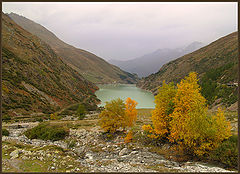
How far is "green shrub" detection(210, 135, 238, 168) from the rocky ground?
1327 mm

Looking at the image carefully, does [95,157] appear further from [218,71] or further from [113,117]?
[218,71]

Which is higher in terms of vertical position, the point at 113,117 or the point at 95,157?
the point at 113,117

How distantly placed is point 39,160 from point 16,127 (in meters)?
Answer: 28.0

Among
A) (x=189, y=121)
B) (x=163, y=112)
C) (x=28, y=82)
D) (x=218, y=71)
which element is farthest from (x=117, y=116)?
(x=218, y=71)

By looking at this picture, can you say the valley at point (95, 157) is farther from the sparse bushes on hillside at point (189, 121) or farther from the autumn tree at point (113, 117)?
Answer: the autumn tree at point (113, 117)

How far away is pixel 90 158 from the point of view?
18250 millimetres

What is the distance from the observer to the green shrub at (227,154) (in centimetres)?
1377

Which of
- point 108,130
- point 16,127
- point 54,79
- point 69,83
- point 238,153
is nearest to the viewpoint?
point 238,153

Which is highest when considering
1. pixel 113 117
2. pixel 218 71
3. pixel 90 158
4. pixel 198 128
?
pixel 218 71

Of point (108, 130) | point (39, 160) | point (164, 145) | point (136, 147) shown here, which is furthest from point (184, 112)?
point (39, 160)

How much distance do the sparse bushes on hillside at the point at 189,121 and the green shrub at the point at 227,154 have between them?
2.06ft

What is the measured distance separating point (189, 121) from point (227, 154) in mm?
4566

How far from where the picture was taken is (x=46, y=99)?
71062mm

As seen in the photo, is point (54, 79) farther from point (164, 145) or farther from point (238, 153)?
point (238, 153)
